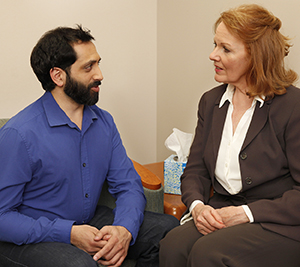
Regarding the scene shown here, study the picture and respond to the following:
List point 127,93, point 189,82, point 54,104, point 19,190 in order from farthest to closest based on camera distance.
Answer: point 127,93 → point 189,82 → point 54,104 → point 19,190

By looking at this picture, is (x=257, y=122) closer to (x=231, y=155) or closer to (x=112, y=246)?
(x=231, y=155)

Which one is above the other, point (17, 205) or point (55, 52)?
point (55, 52)

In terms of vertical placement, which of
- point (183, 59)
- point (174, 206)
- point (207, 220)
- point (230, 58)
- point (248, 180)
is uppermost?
point (230, 58)

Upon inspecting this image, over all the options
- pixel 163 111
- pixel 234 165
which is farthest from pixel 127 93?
pixel 234 165

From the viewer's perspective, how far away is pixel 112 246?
139 centimetres

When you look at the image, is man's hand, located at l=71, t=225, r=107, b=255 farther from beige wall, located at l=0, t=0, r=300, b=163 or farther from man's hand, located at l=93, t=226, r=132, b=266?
beige wall, located at l=0, t=0, r=300, b=163

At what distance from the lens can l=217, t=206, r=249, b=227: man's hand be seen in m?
1.33

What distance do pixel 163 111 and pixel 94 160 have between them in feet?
4.66

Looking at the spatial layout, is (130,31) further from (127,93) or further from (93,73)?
(93,73)

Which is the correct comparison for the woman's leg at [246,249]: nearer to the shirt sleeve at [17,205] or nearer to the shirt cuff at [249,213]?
the shirt cuff at [249,213]

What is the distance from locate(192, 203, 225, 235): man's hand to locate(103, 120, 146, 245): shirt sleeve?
279mm

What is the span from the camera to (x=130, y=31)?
2721 millimetres

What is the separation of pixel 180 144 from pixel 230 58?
688 mm

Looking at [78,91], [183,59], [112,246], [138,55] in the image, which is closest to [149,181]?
[112,246]
